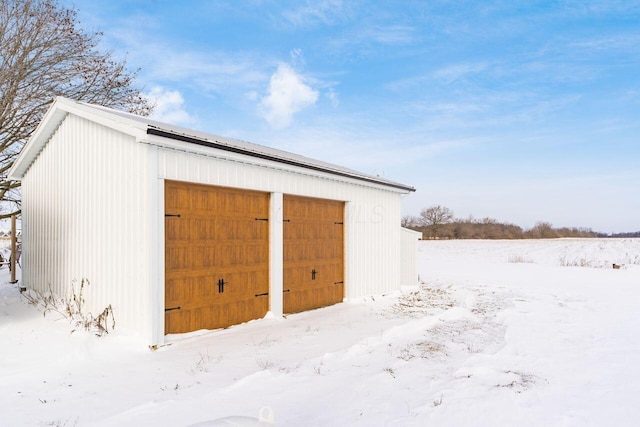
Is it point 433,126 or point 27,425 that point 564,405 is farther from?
point 433,126

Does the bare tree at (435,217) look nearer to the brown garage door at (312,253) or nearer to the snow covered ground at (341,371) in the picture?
the brown garage door at (312,253)

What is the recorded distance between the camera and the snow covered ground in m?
3.35

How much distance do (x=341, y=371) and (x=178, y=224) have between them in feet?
10.4

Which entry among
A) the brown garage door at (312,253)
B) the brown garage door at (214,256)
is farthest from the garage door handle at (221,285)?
the brown garage door at (312,253)

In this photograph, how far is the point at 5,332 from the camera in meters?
5.93

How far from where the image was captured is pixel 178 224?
225 inches

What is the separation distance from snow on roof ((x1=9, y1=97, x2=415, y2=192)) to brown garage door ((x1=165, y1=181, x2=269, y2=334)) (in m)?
0.72

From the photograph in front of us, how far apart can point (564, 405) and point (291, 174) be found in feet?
18.4

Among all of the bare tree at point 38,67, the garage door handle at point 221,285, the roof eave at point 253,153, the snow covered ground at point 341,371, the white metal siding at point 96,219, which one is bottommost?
the snow covered ground at point 341,371

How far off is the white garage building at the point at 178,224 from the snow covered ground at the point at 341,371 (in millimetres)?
563

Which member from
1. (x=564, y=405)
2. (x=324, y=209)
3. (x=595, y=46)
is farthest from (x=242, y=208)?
(x=595, y=46)

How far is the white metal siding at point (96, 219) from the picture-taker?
5391 millimetres

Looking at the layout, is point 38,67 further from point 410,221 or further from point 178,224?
point 410,221

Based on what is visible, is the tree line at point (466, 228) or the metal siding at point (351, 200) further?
the tree line at point (466, 228)
